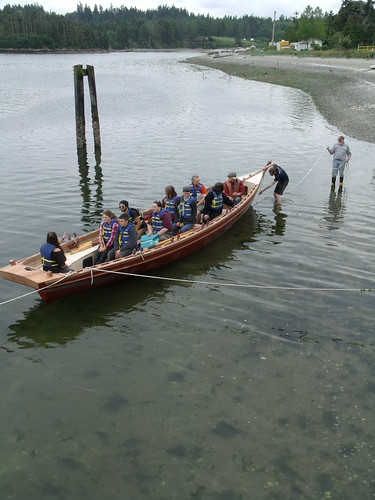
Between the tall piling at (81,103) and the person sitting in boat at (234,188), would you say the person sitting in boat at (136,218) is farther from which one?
the tall piling at (81,103)

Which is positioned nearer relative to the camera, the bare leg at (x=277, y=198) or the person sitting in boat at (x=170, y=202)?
the person sitting in boat at (x=170, y=202)

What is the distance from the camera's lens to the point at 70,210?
740 inches

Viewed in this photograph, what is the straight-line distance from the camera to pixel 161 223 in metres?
13.9

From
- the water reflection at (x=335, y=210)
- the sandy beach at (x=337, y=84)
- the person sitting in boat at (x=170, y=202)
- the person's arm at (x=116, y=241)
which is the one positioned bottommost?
the water reflection at (x=335, y=210)

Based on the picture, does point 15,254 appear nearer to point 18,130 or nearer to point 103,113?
point 18,130

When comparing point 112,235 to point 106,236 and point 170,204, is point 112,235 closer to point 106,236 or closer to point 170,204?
point 106,236

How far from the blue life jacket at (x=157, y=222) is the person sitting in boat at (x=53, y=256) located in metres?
3.40

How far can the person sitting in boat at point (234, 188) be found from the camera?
57.2 ft

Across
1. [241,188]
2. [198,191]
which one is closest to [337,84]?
[241,188]

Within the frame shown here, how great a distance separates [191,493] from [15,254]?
10.1 m

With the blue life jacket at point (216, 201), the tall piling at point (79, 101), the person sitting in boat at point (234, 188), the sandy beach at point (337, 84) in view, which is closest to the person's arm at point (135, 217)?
the blue life jacket at point (216, 201)

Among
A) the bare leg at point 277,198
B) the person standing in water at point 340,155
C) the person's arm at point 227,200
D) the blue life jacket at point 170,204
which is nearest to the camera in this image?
the blue life jacket at point 170,204

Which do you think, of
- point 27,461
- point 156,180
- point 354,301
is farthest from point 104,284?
point 156,180

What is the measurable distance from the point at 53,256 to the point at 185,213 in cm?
476
